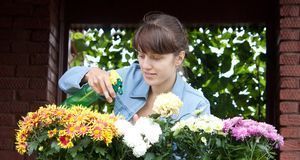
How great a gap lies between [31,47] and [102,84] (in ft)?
7.09

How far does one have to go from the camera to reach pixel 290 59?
12.0 ft

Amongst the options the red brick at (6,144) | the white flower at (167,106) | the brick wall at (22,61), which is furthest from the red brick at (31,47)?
the white flower at (167,106)

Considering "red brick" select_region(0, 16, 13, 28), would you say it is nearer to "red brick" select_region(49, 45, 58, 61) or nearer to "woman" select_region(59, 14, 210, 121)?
"red brick" select_region(49, 45, 58, 61)

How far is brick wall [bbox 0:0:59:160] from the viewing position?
384cm

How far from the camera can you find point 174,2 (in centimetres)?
423

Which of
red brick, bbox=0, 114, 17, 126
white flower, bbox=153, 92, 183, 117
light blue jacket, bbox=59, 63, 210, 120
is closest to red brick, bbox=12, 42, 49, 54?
red brick, bbox=0, 114, 17, 126

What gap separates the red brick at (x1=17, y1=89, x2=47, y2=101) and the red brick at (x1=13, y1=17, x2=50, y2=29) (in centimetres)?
38

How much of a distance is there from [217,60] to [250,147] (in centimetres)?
334

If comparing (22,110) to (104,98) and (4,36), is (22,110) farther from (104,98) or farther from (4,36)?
(104,98)

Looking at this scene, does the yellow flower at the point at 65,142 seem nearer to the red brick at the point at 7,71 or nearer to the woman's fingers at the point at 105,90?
the woman's fingers at the point at 105,90

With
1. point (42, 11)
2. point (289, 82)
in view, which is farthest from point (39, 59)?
point (289, 82)

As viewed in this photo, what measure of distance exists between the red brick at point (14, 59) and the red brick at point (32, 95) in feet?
0.57

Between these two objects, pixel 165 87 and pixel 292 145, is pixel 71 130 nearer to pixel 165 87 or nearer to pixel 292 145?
pixel 165 87

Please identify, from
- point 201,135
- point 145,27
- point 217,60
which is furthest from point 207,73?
point 201,135
